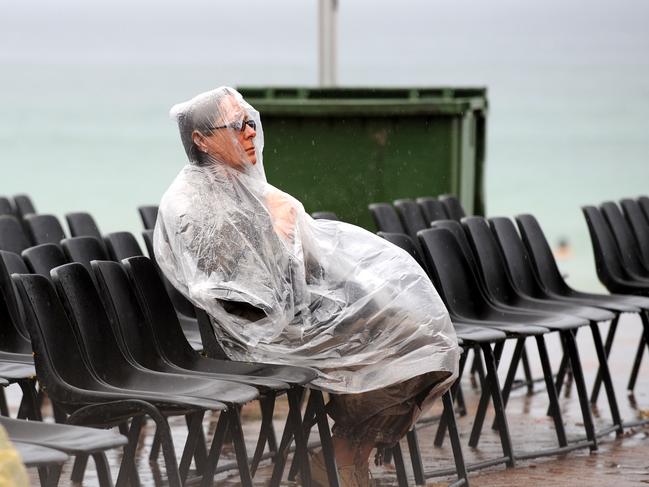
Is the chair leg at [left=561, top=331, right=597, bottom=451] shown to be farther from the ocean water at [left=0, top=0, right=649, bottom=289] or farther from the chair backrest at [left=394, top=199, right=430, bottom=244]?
the ocean water at [left=0, top=0, right=649, bottom=289]

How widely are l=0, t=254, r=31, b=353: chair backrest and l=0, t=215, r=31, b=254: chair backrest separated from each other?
120 cm

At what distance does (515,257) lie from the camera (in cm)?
670

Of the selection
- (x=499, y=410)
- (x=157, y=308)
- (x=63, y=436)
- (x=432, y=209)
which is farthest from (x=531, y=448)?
(x=63, y=436)

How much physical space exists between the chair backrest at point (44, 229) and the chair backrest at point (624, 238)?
2.92 m

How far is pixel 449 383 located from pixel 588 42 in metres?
30.1

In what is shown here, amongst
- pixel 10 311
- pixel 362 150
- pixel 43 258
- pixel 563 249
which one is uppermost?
pixel 362 150

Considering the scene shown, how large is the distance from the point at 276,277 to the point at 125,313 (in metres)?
0.51

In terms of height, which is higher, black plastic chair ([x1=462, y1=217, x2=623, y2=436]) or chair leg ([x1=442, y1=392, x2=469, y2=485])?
black plastic chair ([x1=462, y1=217, x2=623, y2=436])

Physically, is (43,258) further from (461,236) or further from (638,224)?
(638,224)

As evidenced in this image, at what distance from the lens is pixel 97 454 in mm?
3893

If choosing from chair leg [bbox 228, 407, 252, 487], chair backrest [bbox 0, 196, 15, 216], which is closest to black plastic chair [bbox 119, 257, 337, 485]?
chair leg [bbox 228, 407, 252, 487]

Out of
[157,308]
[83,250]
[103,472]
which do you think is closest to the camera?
[103,472]

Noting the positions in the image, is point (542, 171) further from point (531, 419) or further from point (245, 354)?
point (245, 354)

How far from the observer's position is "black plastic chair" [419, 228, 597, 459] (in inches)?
233
